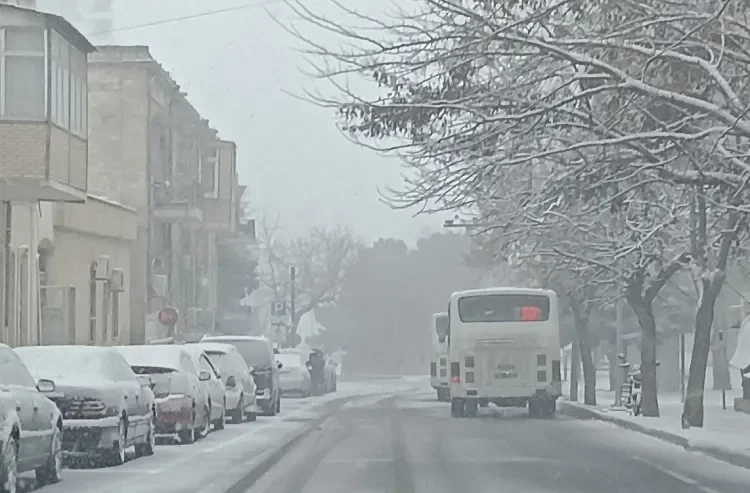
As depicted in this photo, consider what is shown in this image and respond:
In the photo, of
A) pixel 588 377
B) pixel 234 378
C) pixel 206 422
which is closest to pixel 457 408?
pixel 588 377

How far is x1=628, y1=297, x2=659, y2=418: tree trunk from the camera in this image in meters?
36.3

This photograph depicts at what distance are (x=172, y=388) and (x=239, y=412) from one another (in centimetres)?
818

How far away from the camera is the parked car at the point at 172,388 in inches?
1030

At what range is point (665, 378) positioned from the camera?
207ft

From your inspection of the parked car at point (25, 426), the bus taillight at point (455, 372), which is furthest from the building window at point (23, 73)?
the bus taillight at point (455, 372)

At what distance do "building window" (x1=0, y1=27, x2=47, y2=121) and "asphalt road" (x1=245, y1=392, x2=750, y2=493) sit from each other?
318 inches

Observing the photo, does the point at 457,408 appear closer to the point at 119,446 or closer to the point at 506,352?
the point at 506,352

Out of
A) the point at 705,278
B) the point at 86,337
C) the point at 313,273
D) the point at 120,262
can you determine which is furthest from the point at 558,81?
the point at 313,273

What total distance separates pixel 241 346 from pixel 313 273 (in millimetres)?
79855

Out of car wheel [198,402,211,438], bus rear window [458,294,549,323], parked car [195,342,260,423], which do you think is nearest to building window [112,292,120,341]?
bus rear window [458,294,549,323]

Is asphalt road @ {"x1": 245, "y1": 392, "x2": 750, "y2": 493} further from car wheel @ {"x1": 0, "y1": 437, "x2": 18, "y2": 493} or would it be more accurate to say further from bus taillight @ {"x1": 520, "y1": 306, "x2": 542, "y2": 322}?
bus taillight @ {"x1": 520, "y1": 306, "x2": 542, "y2": 322}

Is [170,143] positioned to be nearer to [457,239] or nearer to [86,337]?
[86,337]

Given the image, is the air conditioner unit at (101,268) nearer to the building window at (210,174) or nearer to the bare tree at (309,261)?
the building window at (210,174)

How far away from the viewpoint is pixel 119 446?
21.2m
